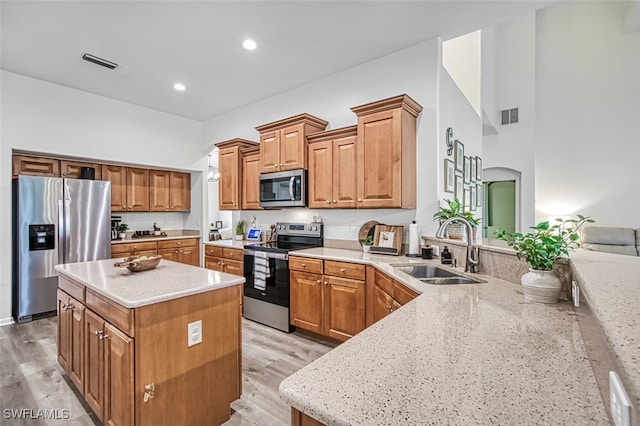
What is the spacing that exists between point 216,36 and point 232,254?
253cm

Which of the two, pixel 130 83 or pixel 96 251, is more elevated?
pixel 130 83

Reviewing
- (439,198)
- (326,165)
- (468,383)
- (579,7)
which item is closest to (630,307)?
(468,383)

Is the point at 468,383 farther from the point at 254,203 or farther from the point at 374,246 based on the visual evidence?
the point at 254,203

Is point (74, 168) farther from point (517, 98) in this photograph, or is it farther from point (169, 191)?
point (517, 98)

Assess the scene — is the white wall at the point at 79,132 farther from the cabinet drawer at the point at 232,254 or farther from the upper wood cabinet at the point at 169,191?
the cabinet drawer at the point at 232,254

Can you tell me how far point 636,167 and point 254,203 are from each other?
558cm

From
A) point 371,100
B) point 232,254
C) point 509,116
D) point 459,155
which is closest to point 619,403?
point 371,100

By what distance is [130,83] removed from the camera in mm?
4055

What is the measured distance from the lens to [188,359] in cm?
176

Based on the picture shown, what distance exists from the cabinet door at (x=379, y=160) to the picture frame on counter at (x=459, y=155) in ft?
3.77

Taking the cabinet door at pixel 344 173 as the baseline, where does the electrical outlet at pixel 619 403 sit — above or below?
below

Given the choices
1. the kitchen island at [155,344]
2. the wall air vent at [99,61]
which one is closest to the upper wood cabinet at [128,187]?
the wall air vent at [99,61]

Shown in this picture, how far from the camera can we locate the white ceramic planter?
1459 millimetres

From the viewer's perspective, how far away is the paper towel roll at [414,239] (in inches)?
119
